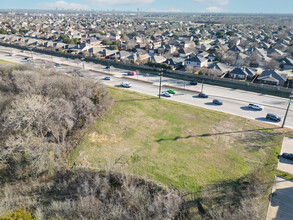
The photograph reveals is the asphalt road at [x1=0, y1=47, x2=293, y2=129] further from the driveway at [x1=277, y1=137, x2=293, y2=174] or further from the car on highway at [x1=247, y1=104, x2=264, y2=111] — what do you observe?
the driveway at [x1=277, y1=137, x2=293, y2=174]

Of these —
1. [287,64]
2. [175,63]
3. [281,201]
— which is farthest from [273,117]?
[287,64]

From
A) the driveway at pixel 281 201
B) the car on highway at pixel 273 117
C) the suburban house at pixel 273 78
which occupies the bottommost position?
the driveway at pixel 281 201

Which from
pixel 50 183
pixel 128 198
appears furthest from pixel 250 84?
pixel 50 183

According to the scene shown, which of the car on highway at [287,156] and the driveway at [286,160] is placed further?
the car on highway at [287,156]

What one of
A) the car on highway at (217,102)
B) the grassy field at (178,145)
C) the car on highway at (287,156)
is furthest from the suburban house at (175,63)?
the car on highway at (287,156)

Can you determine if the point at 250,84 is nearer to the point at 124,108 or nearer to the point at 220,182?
the point at 124,108

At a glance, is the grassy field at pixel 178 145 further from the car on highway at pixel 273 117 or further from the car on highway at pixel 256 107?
the car on highway at pixel 256 107
